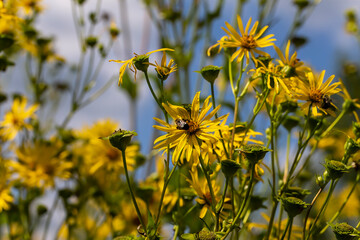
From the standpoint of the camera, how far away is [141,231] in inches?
25.1

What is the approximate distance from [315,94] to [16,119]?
36.3 inches

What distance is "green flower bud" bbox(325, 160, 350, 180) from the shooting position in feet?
2.15

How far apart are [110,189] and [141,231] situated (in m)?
0.66

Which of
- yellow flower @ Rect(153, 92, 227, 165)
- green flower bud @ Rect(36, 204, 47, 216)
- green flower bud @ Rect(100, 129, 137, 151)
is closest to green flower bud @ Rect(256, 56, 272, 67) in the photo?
yellow flower @ Rect(153, 92, 227, 165)

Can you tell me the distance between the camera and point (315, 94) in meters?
0.72

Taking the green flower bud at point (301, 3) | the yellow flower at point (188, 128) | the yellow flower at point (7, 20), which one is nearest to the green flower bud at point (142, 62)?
the yellow flower at point (188, 128)

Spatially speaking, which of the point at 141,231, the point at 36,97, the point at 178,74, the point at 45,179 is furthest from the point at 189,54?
the point at 141,231

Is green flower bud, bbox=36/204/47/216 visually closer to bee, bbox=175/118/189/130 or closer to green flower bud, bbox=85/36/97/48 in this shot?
green flower bud, bbox=85/36/97/48

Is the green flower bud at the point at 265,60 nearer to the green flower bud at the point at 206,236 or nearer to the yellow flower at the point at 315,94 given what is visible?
the yellow flower at the point at 315,94

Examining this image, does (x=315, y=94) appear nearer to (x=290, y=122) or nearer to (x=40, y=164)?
(x=290, y=122)

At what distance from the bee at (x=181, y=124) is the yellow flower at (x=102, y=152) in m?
0.62

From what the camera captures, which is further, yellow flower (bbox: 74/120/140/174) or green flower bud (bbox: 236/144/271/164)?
yellow flower (bbox: 74/120/140/174)

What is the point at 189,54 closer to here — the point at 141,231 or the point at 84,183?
the point at 84,183

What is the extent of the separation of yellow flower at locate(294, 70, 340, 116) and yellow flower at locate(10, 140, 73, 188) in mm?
771
